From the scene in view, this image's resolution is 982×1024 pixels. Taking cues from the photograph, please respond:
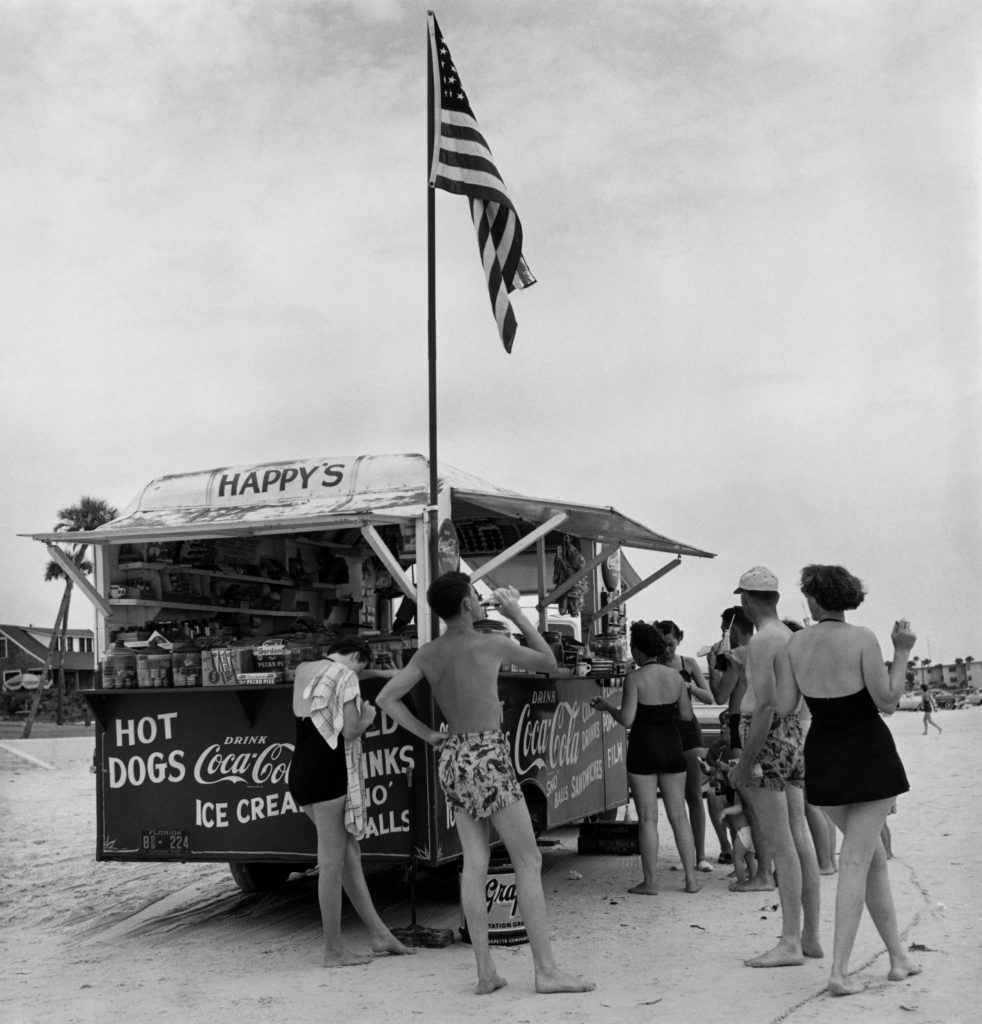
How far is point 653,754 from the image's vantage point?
8086 millimetres

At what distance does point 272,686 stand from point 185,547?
6.98 feet

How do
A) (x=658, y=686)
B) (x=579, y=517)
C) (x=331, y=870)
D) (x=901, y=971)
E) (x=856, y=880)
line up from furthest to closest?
(x=579, y=517) < (x=658, y=686) < (x=331, y=870) < (x=901, y=971) < (x=856, y=880)

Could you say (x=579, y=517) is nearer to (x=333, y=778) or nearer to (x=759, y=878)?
(x=759, y=878)

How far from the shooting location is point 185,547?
9016 mm

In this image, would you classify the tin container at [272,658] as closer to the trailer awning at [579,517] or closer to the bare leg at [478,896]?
the trailer awning at [579,517]

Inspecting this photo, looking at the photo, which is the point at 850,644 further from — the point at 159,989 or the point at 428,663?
the point at 159,989

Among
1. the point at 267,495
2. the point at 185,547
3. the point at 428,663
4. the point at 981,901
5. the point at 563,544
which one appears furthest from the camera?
the point at 563,544

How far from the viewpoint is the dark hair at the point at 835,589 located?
203 inches

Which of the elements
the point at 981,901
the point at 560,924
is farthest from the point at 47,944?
the point at 981,901

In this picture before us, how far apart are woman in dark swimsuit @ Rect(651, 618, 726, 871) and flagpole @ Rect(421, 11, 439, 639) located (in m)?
2.22

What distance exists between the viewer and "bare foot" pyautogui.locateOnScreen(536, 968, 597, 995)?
17.7ft

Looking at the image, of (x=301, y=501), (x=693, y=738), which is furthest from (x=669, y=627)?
(x=301, y=501)

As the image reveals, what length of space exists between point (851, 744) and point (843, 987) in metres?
1.00

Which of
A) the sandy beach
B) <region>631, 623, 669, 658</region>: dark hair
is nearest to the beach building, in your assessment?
the sandy beach
